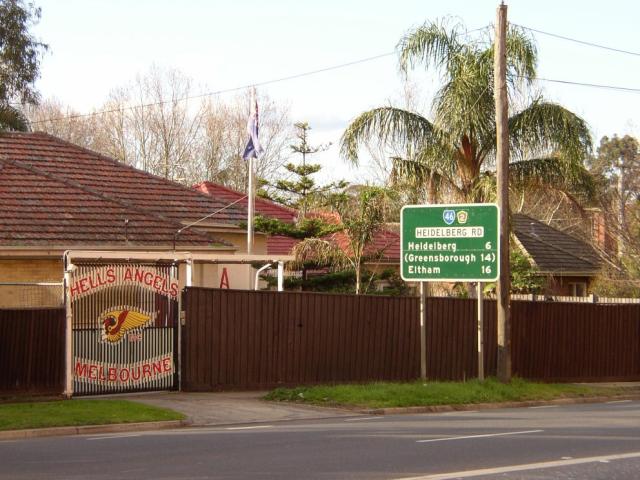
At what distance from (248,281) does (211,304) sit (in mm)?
9189

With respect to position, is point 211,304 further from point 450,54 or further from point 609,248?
point 609,248

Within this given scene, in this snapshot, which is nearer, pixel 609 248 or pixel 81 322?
pixel 81 322

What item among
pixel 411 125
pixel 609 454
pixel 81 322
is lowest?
pixel 609 454

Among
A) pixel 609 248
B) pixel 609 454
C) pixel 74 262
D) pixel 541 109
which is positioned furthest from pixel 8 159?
pixel 609 248

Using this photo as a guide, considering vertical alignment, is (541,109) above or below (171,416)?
above

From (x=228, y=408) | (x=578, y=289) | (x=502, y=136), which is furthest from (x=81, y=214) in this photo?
(x=578, y=289)

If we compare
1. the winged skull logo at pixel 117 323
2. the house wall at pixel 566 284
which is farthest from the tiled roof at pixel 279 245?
the winged skull logo at pixel 117 323

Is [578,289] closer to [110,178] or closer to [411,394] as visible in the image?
[110,178]

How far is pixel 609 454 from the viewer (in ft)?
39.4

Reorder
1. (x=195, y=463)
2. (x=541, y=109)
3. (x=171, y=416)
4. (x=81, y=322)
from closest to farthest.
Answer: (x=195, y=463), (x=171, y=416), (x=81, y=322), (x=541, y=109)

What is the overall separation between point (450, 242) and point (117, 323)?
7.25 metres

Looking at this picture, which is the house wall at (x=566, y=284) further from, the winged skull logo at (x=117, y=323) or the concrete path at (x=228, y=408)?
the winged skull logo at (x=117, y=323)

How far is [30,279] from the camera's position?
73.7 ft

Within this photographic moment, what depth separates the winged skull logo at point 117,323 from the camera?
19141 millimetres
